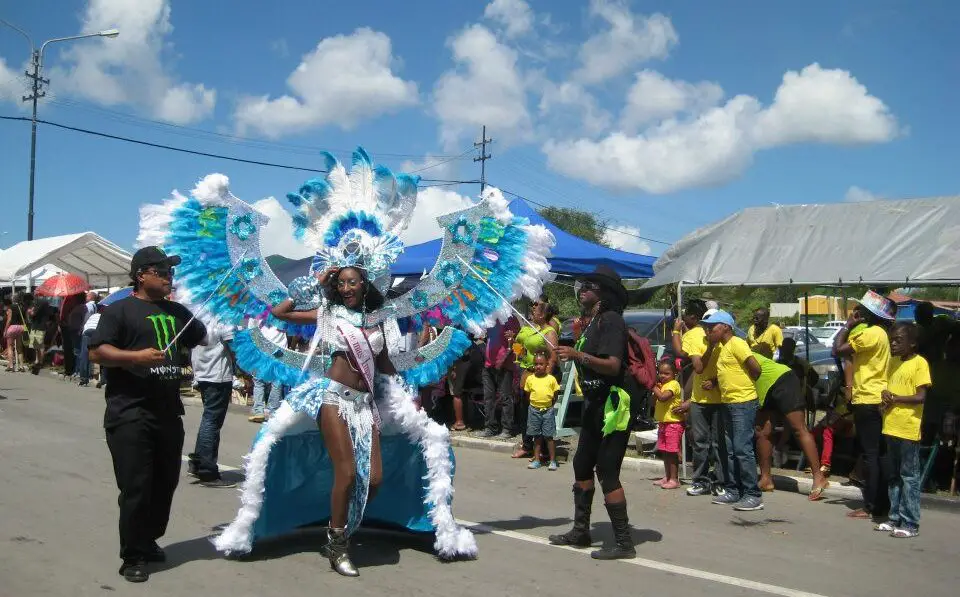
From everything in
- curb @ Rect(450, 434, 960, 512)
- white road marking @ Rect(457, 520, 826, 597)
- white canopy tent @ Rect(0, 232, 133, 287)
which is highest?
white canopy tent @ Rect(0, 232, 133, 287)

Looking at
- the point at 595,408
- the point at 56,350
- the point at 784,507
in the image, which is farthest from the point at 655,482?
the point at 56,350

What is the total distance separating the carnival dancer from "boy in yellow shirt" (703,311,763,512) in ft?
8.85

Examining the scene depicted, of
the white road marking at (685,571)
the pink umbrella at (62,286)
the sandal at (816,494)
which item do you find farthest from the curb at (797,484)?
the pink umbrella at (62,286)

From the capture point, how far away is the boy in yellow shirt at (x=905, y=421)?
669 cm

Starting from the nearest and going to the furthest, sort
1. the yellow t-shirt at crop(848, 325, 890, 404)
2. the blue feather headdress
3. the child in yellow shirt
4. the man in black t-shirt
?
the man in black t-shirt, the blue feather headdress, the yellow t-shirt at crop(848, 325, 890, 404), the child in yellow shirt

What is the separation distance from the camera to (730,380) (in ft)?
25.7

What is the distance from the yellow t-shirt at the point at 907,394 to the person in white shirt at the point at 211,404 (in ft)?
18.1

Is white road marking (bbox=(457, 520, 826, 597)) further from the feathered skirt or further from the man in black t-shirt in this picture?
the man in black t-shirt

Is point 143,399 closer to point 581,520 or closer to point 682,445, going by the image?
point 581,520

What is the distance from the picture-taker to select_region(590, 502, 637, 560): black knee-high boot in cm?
562

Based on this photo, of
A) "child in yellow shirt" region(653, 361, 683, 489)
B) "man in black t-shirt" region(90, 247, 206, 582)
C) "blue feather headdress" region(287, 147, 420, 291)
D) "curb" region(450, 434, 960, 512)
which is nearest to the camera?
"man in black t-shirt" region(90, 247, 206, 582)

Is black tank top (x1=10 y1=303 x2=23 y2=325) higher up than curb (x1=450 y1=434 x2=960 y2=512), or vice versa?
black tank top (x1=10 y1=303 x2=23 y2=325)

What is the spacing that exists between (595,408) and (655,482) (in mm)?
3629

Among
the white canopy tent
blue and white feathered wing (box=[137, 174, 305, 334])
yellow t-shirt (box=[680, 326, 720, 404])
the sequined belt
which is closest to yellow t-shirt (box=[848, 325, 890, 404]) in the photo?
yellow t-shirt (box=[680, 326, 720, 404])
